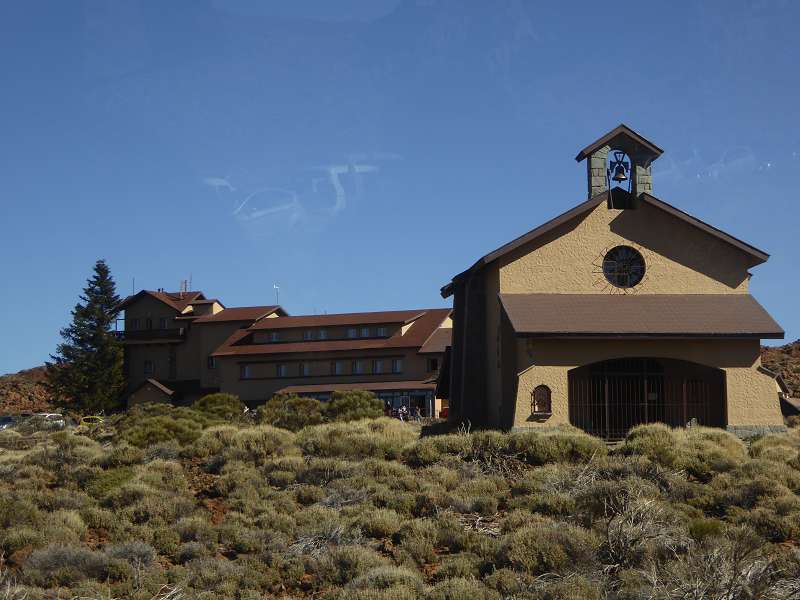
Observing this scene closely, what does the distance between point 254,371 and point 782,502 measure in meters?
52.0

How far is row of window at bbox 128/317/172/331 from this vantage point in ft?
250

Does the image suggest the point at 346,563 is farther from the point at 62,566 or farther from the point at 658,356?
the point at 658,356

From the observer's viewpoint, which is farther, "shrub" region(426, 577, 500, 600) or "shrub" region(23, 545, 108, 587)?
"shrub" region(23, 545, 108, 587)

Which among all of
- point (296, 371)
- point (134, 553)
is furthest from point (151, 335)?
point (134, 553)

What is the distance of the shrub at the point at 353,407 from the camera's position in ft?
120

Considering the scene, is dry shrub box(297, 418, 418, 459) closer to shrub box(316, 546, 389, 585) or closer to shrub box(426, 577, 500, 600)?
shrub box(316, 546, 389, 585)

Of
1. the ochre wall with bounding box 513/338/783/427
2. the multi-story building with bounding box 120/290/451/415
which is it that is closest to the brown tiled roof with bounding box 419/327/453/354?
the multi-story building with bounding box 120/290/451/415

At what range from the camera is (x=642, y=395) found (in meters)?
26.8

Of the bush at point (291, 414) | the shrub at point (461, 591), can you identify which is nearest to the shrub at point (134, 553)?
the shrub at point (461, 591)

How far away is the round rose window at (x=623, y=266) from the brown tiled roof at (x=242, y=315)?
46.5m

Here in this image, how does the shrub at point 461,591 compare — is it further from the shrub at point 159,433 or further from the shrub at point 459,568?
the shrub at point 159,433

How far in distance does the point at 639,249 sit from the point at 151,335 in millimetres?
55787

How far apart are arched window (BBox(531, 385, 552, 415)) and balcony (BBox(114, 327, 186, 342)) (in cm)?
5386

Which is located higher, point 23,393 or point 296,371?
point 296,371
